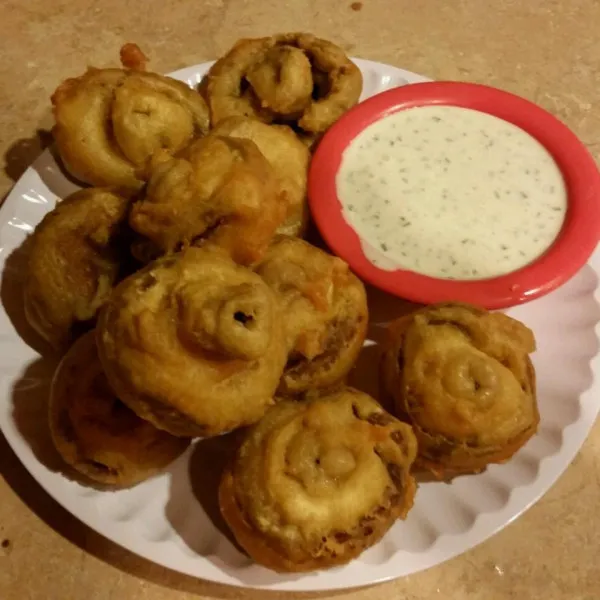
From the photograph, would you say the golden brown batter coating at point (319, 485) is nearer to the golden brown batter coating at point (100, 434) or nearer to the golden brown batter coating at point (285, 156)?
the golden brown batter coating at point (100, 434)

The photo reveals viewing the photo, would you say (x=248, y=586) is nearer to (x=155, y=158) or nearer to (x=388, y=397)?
(x=388, y=397)

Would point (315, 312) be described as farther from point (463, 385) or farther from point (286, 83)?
point (286, 83)

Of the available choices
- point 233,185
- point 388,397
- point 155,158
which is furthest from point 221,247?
point 388,397

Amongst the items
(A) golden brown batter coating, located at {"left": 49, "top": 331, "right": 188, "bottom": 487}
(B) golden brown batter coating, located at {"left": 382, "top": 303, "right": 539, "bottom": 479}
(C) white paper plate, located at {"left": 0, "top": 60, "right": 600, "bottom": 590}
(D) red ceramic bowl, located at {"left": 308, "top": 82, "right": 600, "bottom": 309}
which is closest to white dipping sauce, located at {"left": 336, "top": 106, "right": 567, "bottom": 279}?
(D) red ceramic bowl, located at {"left": 308, "top": 82, "right": 600, "bottom": 309}

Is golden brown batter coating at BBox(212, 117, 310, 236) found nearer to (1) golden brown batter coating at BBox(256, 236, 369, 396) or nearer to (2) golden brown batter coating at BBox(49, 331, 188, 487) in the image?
(1) golden brown batter coating at BBox(256, 236, 369, 396)

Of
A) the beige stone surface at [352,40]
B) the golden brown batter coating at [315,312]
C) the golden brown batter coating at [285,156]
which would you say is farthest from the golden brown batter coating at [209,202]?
the beige stone surface at [352,40]

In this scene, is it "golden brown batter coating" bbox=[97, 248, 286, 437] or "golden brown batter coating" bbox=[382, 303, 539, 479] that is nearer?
"golden brown batter coating" bbox=[97, 248, 286, 437]

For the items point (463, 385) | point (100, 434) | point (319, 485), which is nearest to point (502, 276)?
point (463, 385)
